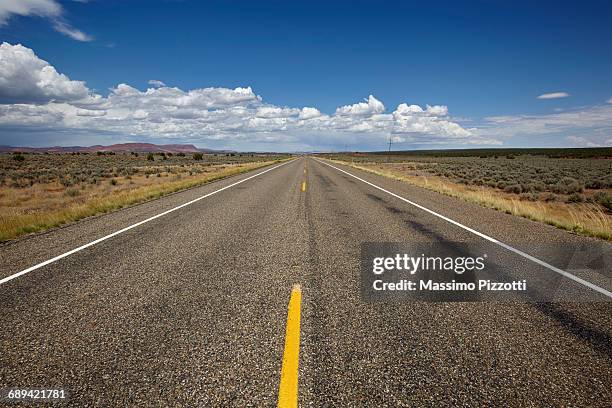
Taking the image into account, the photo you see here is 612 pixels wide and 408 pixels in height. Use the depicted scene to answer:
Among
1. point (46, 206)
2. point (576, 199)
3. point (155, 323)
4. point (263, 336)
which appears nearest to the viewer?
point (263, 336)

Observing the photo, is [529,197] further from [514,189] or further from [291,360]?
[291,360]

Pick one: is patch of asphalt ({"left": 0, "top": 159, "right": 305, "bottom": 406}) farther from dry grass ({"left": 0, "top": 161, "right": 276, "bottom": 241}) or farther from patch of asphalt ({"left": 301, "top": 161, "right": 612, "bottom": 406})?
dry grass ({"left": 0, "top": 161, "right": 276, "bottom": 241})

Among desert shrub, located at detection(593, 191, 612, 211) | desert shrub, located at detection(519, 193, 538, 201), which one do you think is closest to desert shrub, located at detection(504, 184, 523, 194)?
desert shrub, located at detection(519, 193, 538, 201)

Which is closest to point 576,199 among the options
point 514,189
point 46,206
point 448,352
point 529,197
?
point 529,197

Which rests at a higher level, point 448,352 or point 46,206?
point 448,352

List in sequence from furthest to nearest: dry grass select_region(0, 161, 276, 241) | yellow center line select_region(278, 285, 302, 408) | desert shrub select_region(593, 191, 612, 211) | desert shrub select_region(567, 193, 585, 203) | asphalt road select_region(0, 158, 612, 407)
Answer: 1. desert shrub select_region(567, 193, 585, 203)
2. desert shrub select_region(593, 191, 612, 211)
3. dry grass select_region(0, 161, 276, 241)
4. asphalt road select_region(0, 158, 612, 407)
5. yellow center line select_region(278, 285, 302, 408)

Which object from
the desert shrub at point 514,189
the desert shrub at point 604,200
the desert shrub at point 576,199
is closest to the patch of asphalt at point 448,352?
the desert shrub at point 604,200

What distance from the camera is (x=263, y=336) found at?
3.17 metres

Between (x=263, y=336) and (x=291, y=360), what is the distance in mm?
477

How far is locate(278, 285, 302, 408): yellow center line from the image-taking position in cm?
238

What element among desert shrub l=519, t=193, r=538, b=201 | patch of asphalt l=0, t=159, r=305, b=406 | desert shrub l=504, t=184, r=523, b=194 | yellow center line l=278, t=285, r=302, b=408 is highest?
yellow center line l=278, t=285, r=302, b=408

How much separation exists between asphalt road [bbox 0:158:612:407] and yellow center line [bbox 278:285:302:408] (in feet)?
0.19

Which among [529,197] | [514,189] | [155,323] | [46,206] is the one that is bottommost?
[46,206]

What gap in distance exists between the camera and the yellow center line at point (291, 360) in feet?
7.80
